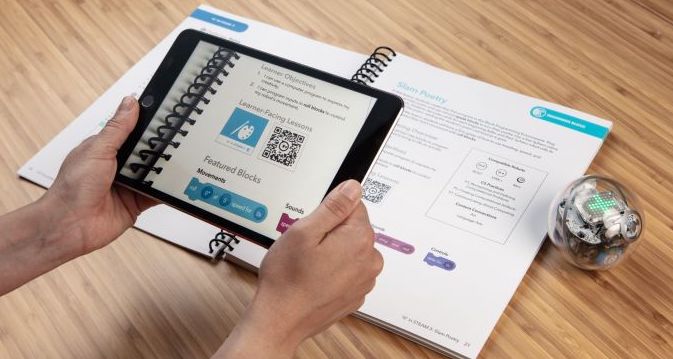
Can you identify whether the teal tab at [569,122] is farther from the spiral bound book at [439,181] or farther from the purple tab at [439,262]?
the purple tab at [439,262]

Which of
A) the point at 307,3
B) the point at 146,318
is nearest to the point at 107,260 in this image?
the point at 146,318

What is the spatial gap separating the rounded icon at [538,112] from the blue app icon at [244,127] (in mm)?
325

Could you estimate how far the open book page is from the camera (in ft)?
2.33

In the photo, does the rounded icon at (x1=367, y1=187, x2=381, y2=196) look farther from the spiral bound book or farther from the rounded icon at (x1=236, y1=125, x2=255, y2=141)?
the rounded icon at (x1=236, y1=125, x2=255, y2=141)

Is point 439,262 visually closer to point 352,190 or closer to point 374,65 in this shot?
point 352,190

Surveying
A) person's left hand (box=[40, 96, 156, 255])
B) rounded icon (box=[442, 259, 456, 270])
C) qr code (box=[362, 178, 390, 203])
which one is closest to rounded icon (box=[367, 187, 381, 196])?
qr code (box=[362, 178, 390, 203])

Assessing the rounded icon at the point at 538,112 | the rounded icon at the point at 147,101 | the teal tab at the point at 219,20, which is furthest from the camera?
the teal tab at the point at 219,20

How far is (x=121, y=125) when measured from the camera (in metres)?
0.62

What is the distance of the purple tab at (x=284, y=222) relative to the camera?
0.58 meters

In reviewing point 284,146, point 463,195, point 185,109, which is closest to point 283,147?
point 284,146

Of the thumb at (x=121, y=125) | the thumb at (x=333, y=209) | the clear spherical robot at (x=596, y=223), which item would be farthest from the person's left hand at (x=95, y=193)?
the clear spherical robot at (x=596, y=223)

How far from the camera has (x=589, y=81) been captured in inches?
31.3

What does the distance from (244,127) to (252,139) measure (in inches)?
0.6

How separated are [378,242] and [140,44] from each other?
47 centimetres
